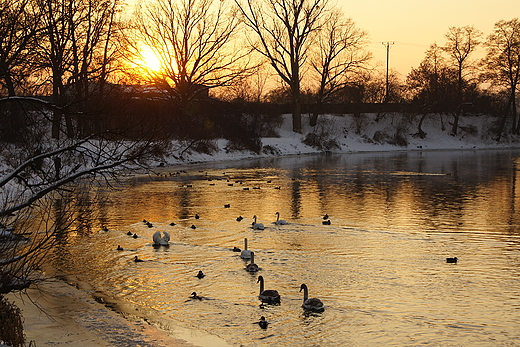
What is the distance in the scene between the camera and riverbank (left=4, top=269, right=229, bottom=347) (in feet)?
28.8

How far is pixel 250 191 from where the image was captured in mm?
26156

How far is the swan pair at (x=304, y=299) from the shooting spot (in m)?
10.0

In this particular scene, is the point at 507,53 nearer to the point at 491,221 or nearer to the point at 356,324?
the point at 491,221

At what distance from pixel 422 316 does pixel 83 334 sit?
223 inches

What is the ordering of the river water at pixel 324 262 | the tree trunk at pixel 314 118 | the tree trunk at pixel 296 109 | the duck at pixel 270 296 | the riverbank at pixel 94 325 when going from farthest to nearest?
the tree trunk at pixel 314 118 → the tree trunk at pixel 296 109 → the duck at pixel 270 296 → the river water at pixel 324 262 → the riverbank at pixel 94 325

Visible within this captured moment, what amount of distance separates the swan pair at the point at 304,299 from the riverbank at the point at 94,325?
5.54 feet

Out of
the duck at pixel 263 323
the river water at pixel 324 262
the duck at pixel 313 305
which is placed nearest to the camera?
the duck at pixel 263 323

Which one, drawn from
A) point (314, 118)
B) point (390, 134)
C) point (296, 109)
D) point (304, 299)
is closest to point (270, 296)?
point (304, 299)

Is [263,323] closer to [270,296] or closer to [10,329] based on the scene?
[270,296]

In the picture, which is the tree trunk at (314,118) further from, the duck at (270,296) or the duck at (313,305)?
the duck at (313,305)

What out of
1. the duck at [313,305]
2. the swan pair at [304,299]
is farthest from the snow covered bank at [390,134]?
the duck at [313,305]

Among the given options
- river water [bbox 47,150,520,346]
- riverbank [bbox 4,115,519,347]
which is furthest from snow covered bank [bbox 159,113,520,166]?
riverbank [bbox 4,115,519,347]

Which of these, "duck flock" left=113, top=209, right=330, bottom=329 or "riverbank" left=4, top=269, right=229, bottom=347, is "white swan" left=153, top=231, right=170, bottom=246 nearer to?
"duck flock" left=113, top=209, right=330, bottom=329

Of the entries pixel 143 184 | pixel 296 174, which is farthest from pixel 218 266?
pixel 296 174
